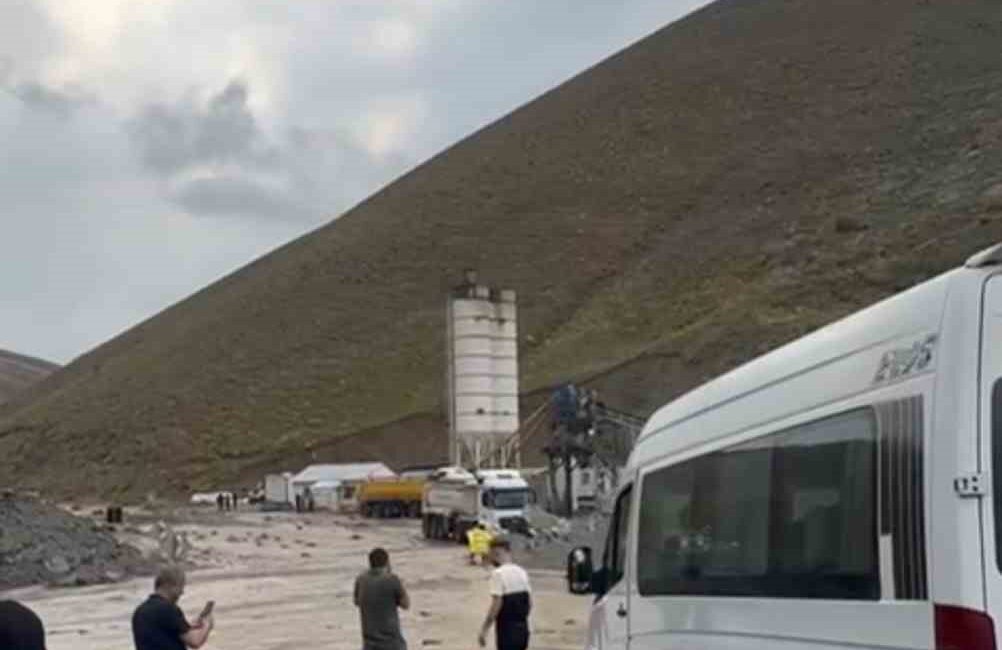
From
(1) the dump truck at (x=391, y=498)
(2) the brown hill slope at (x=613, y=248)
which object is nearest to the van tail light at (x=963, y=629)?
(1) the dump truck at (x=391, y=498)

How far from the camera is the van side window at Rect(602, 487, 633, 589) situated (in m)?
11.0

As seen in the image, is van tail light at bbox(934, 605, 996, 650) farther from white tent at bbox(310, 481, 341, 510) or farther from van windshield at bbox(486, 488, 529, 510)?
white tent at bbox(310, 481, 341, 510)

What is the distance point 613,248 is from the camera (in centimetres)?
13188

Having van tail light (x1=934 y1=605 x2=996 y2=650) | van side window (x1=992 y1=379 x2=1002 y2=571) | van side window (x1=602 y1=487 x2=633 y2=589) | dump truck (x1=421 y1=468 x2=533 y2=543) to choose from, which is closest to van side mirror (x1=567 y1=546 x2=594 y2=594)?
van side window (x1=602 y1=487 x2=633 y2=589)

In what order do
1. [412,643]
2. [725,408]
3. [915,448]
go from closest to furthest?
[915,448]
[725,408]
[412,643]

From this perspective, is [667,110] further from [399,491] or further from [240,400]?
[399,491]

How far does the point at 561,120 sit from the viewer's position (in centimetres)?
16138

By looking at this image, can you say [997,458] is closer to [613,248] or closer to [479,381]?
[479,381]

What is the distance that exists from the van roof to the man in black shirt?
3429 millimetres

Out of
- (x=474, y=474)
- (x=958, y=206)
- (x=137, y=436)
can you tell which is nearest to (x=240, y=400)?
(x=137, y=436)

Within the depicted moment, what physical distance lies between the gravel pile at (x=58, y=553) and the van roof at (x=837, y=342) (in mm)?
42945

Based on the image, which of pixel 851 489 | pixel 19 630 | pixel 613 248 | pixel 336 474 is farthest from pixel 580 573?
pixel 613 248

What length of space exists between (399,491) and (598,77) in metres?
93.4

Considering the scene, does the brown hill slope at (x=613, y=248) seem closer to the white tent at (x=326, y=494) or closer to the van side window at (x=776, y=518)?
the white tent at (x=326, y=494)
